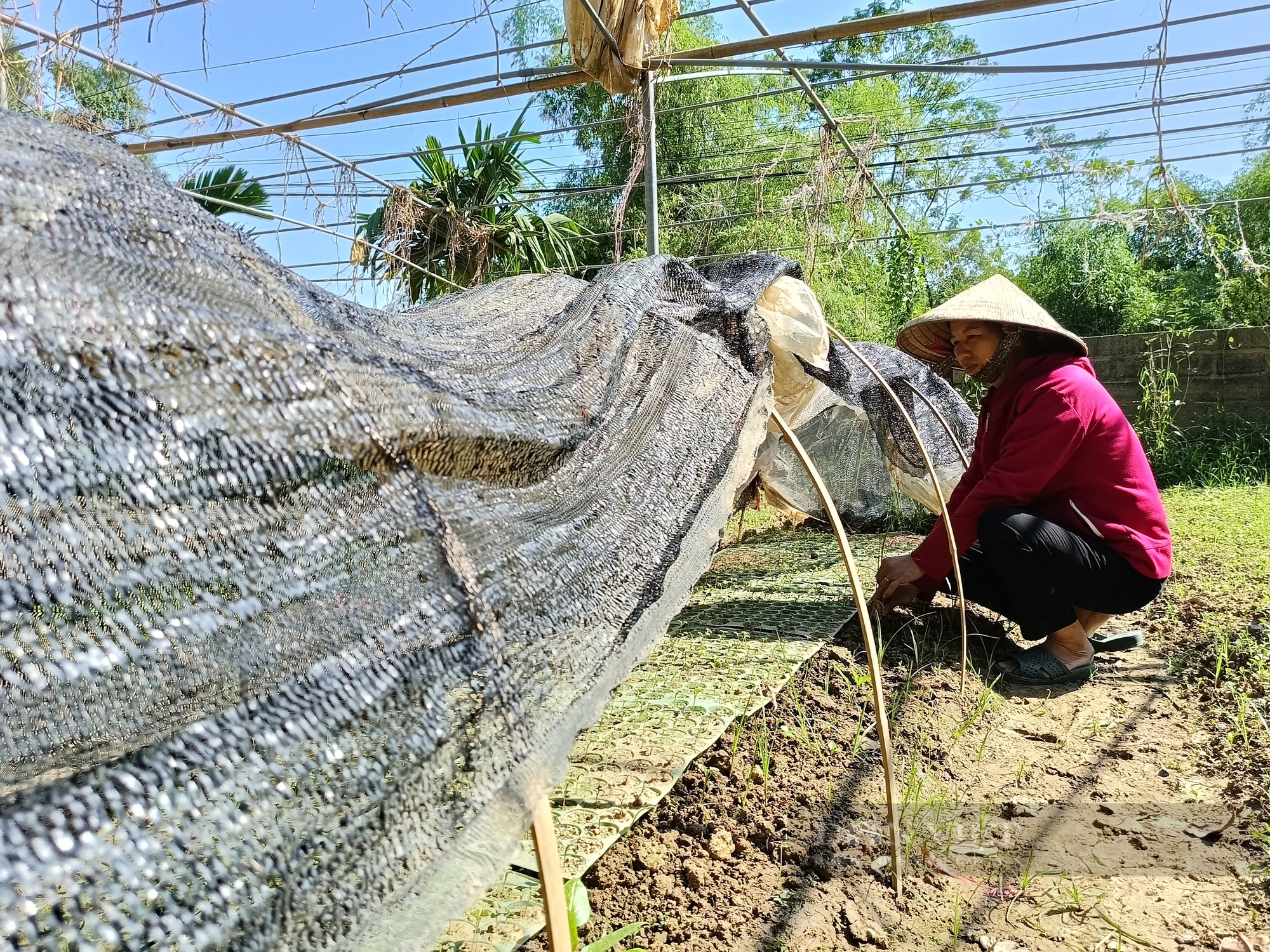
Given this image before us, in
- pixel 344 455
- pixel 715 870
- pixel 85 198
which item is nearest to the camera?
pixel 85 198

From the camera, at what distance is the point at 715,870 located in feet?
5.60

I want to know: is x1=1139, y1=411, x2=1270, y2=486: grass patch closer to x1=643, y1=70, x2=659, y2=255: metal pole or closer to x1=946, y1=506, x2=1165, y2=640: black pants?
x1=946, y1=506, x2=1165, y2=640: black pants

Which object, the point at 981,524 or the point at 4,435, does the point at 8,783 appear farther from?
the point at 981,524

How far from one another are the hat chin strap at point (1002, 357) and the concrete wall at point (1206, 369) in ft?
15.2

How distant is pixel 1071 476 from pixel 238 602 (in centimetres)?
269

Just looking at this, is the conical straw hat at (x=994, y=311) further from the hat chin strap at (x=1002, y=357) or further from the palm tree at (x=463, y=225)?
the palm tree at (x=463, y=225)

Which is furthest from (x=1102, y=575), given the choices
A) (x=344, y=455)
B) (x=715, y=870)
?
(x=344, y=455)

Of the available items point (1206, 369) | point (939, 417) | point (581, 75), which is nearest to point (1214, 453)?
point (1206, 369)

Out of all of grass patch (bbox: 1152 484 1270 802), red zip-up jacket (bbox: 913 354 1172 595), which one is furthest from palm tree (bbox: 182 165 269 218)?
grass patch (bbox: 1152 484 1270 802)

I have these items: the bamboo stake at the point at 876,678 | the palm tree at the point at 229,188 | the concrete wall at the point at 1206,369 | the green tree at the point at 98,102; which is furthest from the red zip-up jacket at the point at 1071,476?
the palm tree at the point at 229,188

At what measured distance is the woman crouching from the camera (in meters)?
2.62

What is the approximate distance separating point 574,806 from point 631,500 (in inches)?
32.0

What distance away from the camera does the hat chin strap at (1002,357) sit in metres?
2.86

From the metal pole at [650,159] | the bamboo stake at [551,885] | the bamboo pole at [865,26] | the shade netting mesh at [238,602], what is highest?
the bamboo pole at [865,26]
